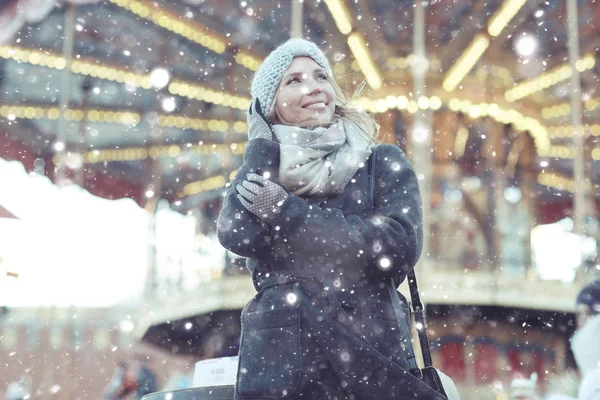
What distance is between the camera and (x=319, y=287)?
1.39m

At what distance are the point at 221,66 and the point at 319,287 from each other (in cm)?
664

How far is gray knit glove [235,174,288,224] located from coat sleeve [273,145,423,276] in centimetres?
2

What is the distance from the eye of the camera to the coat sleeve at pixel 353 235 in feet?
4.54

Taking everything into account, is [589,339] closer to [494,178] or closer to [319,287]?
[319,287]

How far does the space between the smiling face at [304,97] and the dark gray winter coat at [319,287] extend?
0.55ft

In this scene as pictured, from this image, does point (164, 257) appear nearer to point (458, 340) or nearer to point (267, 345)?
point (458, 340)

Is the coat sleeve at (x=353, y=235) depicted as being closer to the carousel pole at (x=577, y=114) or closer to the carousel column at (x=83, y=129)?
the carousel pole at (x=577, y=114)

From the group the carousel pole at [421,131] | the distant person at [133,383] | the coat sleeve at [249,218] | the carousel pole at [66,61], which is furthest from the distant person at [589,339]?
the carousel pole at [66,61]

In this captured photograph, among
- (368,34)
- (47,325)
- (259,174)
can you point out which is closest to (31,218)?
(47,325)

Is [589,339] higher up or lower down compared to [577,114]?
lower down

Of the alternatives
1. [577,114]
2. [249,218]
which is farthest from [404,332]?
[577,114]

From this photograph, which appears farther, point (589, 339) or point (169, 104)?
point (169, 104)

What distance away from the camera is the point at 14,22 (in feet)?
22.3

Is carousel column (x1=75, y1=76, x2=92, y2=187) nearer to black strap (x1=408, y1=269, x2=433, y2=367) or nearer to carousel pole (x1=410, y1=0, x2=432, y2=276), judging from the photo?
carousel pole (x1=410, y1=0, x2=432, y2=276)
